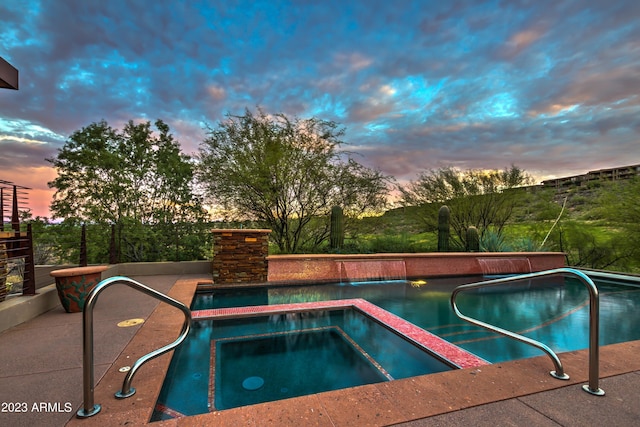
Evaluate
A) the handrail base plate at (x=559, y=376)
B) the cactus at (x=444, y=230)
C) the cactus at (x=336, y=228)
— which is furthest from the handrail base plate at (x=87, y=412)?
the cactus at (x=444, y=230)

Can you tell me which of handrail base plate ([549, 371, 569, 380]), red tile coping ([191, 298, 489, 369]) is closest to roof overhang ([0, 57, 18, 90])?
red tile coping ([191, 298, 489, 369])

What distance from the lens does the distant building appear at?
966 cm

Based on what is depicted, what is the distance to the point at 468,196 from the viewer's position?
1150cm

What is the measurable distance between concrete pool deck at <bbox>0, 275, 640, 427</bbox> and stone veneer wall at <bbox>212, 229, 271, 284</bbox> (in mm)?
3662

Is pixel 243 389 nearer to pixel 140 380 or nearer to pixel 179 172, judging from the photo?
Result: pixel 140 380

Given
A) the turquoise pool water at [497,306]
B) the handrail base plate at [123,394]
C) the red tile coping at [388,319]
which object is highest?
the handrail base plate at [123,394]

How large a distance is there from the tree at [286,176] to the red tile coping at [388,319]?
4.55 m

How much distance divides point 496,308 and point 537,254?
5.43 m

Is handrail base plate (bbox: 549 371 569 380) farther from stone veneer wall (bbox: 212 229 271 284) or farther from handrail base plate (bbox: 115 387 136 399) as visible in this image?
stone veneer wall (bbox: 212 229 271 284)

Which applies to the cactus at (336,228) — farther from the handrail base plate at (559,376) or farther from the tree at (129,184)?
the handrail base plate at (559,376)

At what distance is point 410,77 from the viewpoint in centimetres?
816

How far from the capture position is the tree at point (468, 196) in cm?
1136

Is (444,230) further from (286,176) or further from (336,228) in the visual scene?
(286,176)

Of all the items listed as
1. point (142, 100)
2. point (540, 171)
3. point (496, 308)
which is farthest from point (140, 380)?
point (540, 171)
